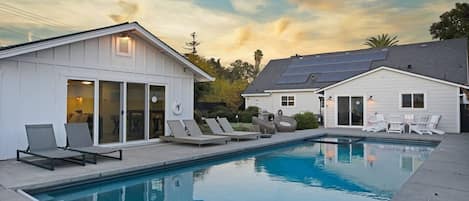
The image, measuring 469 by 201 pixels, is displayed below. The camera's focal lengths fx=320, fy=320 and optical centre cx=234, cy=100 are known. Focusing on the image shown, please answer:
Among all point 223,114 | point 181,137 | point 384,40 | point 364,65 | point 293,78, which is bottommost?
point 181,137

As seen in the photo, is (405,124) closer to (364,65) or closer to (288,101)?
(364,65)

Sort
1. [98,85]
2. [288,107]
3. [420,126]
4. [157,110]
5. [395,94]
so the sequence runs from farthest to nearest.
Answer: [288,107], [395,94], [420,126], [157,110], [98,85]

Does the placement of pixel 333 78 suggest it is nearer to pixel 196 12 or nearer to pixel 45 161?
pixel 196 12

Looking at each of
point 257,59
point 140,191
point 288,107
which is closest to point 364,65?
point 288,107

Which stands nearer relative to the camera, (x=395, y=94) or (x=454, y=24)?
(x=395, y=94)

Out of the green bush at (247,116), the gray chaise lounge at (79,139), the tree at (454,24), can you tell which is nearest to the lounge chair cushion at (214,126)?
the gray chaise lounge at (79,139)

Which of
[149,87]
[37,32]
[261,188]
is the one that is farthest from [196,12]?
[261,188]

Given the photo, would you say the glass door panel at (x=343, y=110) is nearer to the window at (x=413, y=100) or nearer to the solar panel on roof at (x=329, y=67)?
the window at (x=413, y=100)

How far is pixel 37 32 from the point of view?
15.5 meters

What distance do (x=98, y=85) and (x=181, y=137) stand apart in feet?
10.2

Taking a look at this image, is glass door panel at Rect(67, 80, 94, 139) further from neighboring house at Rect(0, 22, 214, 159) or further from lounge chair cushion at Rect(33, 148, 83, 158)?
lounge chair cushion at Rect(33, 148, 83, 158)

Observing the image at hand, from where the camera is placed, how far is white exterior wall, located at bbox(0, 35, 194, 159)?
307 inches

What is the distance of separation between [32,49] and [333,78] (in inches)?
739

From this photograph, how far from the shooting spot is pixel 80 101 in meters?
9.23
